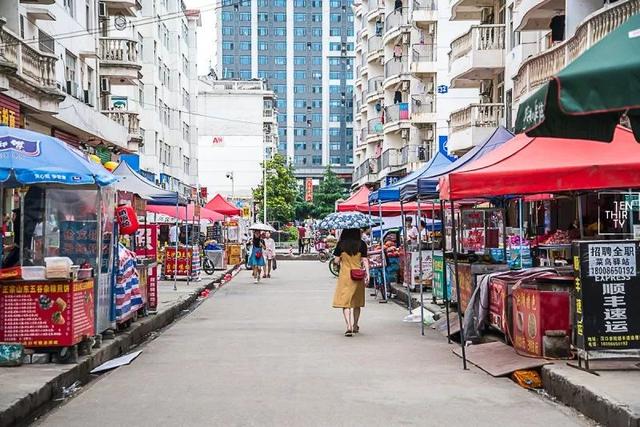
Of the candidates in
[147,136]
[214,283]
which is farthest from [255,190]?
[214,283]

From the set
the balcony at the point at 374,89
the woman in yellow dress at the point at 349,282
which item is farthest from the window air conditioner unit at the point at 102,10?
the balcony at the point at 374,89

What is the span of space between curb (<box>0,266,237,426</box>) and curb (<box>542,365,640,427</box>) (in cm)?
516

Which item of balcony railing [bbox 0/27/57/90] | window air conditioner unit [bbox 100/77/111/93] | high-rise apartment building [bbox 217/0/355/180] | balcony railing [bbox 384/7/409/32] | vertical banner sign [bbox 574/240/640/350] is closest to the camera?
vertical banner sign [bbox 574/240/640/350]

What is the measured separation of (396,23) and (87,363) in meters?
53.0

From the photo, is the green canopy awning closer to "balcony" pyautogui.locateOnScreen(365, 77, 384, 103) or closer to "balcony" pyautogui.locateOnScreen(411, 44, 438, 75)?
"balcony" pyautogui.locateOnScreen(411, 44, 438, 75)

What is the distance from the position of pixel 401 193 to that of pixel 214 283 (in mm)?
15193

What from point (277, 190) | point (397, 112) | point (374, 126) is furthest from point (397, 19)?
point (277, 190)

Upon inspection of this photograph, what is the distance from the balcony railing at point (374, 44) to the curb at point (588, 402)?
62638 mm

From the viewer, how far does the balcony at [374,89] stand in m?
71.9

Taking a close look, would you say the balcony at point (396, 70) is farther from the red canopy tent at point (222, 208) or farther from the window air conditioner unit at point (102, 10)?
the window air conditioner unit at point (102, 10)

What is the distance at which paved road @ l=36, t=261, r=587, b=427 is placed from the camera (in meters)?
8.41

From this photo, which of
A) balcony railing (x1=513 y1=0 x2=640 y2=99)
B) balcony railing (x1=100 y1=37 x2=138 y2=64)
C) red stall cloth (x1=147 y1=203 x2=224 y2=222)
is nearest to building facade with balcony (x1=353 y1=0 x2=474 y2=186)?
red stall cloth (x1=147 y1=203 x2=224 y2=222)

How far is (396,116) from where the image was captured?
2413 inches

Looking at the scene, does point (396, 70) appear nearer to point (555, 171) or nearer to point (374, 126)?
point (374, 126)
